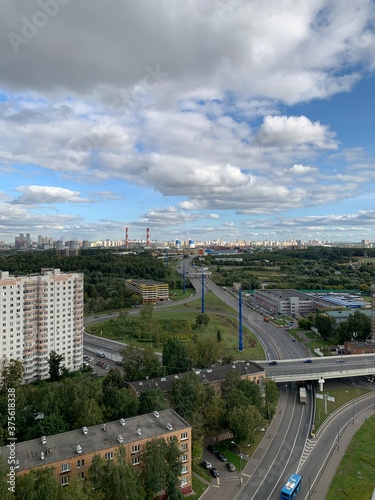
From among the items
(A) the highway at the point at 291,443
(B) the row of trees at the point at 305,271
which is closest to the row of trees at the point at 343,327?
(A) the highway at the point at 291,443

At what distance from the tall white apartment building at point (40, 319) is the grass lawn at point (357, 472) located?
17.7 meters

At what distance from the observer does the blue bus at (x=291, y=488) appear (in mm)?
12041

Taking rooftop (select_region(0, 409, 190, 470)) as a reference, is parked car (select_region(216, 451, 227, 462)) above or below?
below

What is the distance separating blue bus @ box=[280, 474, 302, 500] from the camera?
39.5 feet

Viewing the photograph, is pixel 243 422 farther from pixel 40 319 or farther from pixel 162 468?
pixel 40 319

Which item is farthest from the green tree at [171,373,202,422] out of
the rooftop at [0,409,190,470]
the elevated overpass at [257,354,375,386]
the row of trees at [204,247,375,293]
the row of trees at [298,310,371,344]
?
the row of trees at [204,247,375,293]

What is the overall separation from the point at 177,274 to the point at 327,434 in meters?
56.2

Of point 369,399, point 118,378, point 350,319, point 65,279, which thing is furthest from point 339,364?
point 65,279

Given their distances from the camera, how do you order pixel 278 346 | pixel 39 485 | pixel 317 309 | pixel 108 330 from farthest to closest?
pixel 317 309 < pixel 108 330 < pixel 278 346 < pixel 39 485

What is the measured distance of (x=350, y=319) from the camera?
3222 centimetres

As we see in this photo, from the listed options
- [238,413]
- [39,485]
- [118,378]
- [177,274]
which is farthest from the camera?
[177,274]

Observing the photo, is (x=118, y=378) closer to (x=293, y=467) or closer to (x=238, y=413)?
(x=238, y=413)

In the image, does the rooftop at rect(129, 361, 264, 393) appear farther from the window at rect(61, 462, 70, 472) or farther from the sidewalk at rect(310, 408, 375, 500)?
the window at rect(61, 462, 70, 472)

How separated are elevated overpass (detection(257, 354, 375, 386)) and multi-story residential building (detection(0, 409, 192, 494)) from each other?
8955mm
